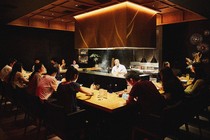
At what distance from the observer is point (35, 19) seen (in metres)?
7.77

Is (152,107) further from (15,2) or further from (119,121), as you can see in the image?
(15,2)

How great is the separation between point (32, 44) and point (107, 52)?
161 inches

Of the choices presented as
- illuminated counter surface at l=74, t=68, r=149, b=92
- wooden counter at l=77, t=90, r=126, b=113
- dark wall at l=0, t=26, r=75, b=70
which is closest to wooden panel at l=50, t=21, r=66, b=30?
dark wall at l=0, t=26, r=75, b=70

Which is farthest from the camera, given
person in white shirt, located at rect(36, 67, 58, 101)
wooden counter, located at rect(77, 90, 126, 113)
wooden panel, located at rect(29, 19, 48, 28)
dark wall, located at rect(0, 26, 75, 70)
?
wooden panel, located at rect(29, 19, 48, 28)

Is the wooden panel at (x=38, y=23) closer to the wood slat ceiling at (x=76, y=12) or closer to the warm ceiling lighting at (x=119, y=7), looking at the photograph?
the wood slat ceiling at (x=76, y=12)

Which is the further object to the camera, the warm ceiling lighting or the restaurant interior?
the warm ceiling lighting

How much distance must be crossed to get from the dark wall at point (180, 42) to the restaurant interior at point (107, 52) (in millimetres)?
35

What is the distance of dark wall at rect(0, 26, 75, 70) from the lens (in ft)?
24.0

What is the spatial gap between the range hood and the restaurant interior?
0.08 ft

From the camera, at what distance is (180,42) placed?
23.5 ft

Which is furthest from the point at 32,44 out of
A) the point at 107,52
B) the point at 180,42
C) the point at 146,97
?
the point at 146,97

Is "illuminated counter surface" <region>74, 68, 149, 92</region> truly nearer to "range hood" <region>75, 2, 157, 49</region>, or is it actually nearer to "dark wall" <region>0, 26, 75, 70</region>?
"range hood" <region>75, 2, 157, 49</region>

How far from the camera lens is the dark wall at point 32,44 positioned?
731cm

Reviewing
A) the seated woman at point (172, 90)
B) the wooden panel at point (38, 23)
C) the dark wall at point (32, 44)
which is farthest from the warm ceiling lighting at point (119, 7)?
the dark wall at point (32, 44)
